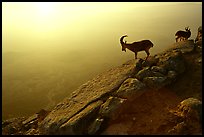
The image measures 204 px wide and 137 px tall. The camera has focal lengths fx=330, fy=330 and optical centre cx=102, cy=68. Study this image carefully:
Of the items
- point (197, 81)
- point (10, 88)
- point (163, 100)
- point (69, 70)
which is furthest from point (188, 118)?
point (69, 70)

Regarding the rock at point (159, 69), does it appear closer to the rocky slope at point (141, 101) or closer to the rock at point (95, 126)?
the rocky slope at point (141, 101)

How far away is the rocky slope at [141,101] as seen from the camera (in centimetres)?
1570

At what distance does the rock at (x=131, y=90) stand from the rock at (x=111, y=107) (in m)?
0.49

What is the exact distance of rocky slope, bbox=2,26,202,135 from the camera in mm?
15695

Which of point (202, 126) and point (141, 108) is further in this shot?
point (141, 108)

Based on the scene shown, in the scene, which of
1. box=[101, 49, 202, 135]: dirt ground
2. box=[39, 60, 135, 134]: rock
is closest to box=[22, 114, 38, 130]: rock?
box=[39, 60, 135, 134]: rock

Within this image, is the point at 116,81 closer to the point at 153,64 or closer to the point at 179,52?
the point at 153,64

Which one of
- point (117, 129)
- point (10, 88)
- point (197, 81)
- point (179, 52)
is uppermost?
point (179, 52)

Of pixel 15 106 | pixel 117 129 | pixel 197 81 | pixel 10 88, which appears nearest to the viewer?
pixel 117 129

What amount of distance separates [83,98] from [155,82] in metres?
4.38

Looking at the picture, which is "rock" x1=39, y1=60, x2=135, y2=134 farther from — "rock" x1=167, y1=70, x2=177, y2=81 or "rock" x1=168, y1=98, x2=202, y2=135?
"rock" x1=168, y1=98, x2=202, y2=135

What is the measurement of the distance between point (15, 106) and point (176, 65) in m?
68.7

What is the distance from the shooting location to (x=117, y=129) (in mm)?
15945

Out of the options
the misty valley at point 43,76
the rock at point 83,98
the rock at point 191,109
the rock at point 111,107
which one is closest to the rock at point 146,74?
the rock at point 83,98
